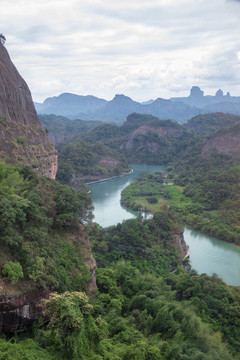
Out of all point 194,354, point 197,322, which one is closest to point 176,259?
point 197,322

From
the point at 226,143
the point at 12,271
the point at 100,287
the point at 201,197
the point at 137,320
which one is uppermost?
the point at 226,143

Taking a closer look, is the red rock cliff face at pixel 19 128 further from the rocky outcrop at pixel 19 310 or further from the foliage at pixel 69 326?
the foliage at pixel 69 326

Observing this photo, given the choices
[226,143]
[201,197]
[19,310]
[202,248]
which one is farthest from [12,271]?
[226,143]

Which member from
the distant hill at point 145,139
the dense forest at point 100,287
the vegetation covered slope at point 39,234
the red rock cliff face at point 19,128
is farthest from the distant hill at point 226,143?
the vegetation covered slope at point 39,234

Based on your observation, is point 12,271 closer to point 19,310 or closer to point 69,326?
point 19,310

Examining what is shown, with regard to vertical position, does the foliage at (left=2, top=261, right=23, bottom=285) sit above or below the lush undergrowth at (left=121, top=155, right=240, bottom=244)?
above

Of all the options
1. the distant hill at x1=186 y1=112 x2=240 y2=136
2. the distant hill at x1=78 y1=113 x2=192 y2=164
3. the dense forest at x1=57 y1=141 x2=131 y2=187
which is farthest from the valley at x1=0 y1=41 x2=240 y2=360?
the distant hill at x1=186 y1=112 x2=240 y2=136

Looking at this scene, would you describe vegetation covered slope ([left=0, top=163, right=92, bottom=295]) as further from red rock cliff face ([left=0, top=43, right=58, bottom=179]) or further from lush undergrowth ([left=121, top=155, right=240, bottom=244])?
lush undergrowth ([left=121, top=155, right=240, bottom=244])

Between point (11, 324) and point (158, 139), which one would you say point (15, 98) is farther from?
point (158, 139)
